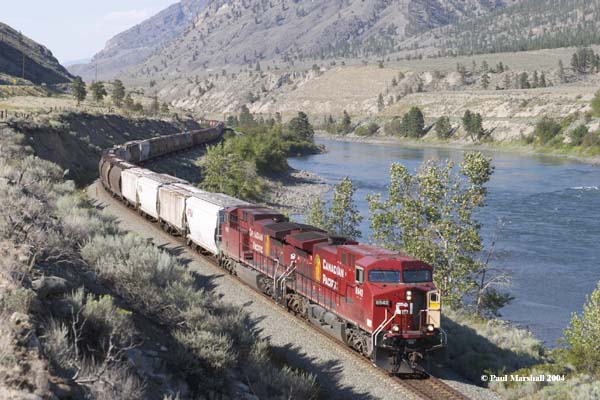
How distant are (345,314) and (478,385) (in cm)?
473

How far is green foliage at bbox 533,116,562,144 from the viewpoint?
440 feet

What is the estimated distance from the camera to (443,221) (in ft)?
110

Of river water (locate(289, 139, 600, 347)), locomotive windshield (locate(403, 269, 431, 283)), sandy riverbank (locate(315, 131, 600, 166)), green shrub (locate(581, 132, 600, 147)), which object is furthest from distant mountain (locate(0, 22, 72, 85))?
locomotive windshield (locate(403, 269, 431, 283))

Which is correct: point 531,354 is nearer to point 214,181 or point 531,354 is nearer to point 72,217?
point 72,217

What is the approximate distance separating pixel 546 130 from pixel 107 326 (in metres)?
137

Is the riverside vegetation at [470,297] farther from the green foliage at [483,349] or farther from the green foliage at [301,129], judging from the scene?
the green foliage at [301,129]

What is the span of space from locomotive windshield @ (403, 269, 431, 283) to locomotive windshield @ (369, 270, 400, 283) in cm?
27

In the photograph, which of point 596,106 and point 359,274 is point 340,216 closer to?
point 359,274

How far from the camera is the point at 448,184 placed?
36.2 m

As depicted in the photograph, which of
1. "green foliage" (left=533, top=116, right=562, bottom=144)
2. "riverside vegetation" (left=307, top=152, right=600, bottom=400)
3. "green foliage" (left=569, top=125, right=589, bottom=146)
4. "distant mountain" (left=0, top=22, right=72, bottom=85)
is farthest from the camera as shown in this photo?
"distant mountain" (left=0, top=22, right=72, bottom=85)

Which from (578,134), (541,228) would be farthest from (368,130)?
(541,228)

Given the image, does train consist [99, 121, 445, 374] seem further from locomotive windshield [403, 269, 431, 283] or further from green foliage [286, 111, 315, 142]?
green foliage [286, 111, 315, 142]

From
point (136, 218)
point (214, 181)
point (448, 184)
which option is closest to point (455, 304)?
point (448, 184)

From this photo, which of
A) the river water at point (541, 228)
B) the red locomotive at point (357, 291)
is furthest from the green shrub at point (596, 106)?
the red locomotive at point (357, 291)
